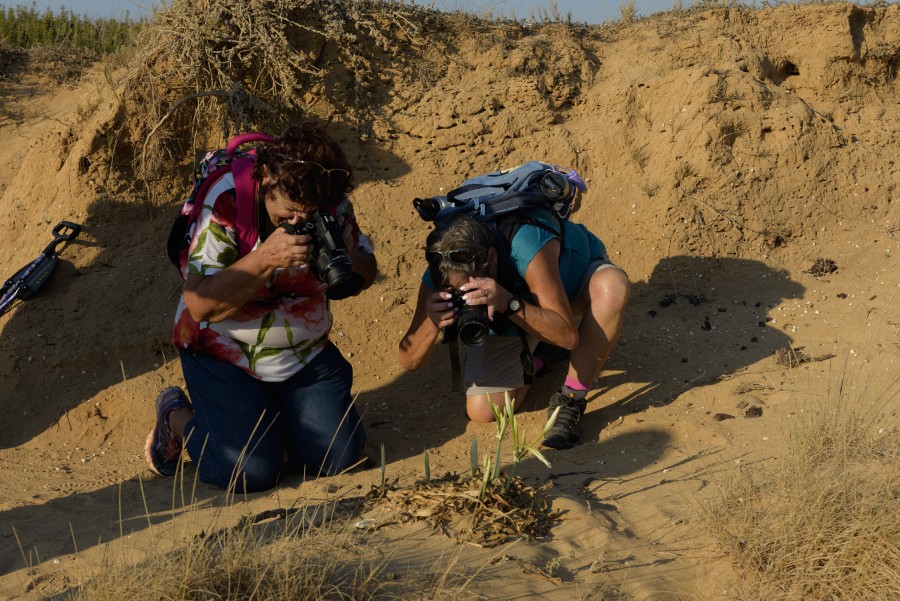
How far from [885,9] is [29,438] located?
6.26 m

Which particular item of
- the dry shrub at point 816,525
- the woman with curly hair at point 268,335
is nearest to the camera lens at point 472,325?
the woman with curly hair at point 268,335

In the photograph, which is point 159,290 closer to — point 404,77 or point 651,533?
point 404,77

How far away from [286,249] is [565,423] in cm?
157

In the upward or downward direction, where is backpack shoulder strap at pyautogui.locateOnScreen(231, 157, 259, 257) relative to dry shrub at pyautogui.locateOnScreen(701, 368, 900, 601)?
upward

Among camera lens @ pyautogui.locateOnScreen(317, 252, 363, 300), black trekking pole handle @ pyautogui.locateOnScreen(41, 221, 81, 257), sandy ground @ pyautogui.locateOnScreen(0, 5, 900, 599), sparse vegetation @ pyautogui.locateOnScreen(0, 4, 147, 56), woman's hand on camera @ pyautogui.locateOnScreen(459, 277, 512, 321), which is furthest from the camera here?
sparse vegetation @ pyautogui.locateOnScreen(0, 4, 147, 56)

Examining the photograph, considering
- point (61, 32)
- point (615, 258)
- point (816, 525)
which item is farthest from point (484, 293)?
point (61, 32)

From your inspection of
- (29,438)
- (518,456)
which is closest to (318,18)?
(29,438)

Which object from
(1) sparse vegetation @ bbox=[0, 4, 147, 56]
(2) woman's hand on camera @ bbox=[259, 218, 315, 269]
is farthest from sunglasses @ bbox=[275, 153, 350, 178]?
(1) sparse vegetation @ bbox=[0, 4, 147, 56]

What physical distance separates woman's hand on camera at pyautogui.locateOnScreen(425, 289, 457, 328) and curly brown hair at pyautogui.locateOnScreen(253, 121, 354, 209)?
1.90ft

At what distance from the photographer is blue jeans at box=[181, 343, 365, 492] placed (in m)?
3.86

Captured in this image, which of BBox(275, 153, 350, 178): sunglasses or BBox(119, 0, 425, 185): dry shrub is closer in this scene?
BBox(275, 153, 350, 178): sunglasses

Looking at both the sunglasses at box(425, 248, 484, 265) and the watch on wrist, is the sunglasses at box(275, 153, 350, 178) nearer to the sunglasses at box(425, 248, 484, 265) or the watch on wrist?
the sunglasses at box(425, 248, 484, 265)

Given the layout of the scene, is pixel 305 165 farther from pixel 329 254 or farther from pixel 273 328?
pixel 273 328

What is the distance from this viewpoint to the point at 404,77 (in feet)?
20.0
